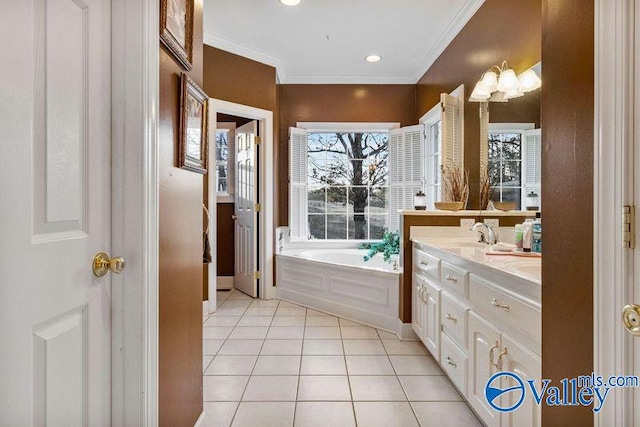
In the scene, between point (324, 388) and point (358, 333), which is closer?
point (324, 388)

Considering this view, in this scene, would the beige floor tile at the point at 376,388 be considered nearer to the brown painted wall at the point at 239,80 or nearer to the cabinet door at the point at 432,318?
the cabinet door at the point at 432,318

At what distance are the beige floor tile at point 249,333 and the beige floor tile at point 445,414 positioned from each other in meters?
1.42

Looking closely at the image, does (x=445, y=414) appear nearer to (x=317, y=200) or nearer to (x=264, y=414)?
(x=264, y=414)

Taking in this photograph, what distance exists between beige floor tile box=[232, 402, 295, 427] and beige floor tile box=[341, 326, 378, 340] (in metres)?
1.06

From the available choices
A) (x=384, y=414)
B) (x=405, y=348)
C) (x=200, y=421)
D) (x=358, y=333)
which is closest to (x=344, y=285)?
(x=358, y=333)

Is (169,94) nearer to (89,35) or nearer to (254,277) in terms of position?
(89,35)

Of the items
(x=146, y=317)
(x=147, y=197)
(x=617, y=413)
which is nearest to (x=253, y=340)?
(x=146, y=317)

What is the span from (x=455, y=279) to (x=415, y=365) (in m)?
0.81

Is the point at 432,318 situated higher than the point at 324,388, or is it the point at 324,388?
the point at 432,318

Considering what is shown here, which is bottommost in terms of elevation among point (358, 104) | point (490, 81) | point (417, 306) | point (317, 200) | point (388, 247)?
point (417, 306)

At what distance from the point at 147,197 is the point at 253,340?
2011mm

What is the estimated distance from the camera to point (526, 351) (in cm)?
126

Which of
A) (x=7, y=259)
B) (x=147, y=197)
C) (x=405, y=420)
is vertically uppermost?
(x=147, y=197)

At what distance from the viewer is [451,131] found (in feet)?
10.5
